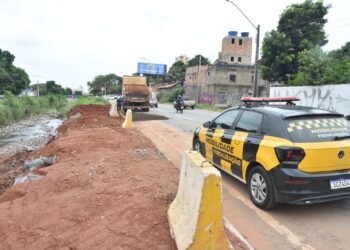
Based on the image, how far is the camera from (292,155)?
4598mm

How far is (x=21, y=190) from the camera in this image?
5938 millimetres

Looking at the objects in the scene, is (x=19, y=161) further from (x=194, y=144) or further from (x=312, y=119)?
(x=312, y=119)

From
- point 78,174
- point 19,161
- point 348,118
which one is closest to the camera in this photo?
point 348,118

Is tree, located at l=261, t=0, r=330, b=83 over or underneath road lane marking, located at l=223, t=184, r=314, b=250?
over

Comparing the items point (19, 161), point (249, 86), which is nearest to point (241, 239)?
Result: point (19, 161)

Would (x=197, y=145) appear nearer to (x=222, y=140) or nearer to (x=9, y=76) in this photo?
(x=222, y=140)

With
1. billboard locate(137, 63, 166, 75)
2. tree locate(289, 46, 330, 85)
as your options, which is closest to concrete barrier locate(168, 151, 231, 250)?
tree locate(289, 46, 330, 85)

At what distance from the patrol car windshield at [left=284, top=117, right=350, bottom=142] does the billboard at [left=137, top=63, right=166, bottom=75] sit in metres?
81.4

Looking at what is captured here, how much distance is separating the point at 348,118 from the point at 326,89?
630 inches

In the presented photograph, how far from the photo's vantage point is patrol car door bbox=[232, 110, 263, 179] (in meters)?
5.29

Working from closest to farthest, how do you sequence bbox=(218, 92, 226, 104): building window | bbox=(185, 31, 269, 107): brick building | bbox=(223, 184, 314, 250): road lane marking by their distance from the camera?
bbox=(223, 184, 314, 250): road lane marking, bbox=(218, 92, 226, 104): building window, bbox=(185, 31, 269, 107): brick building

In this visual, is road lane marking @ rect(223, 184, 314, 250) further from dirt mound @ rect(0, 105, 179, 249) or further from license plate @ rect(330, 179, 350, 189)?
dirt mound @ rect(0, 105, 179, 249)

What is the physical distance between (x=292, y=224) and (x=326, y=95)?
17.8 meters

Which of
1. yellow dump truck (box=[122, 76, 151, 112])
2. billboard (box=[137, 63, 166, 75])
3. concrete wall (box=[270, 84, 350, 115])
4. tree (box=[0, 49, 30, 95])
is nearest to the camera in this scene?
concrete wall (box=[270, 84, 350, 115])
